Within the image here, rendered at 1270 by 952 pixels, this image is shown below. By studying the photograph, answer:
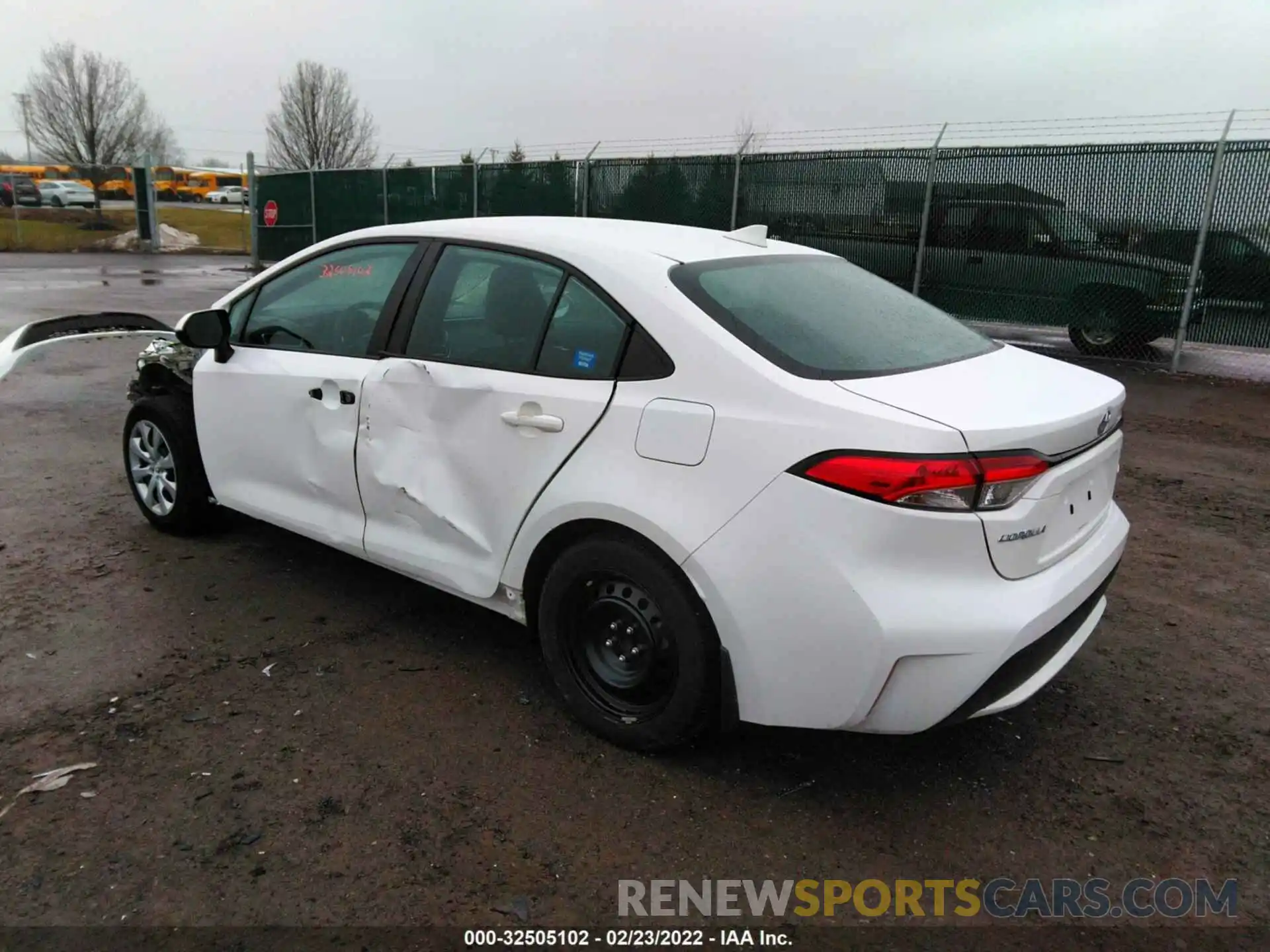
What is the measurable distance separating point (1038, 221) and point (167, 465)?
9975 mm

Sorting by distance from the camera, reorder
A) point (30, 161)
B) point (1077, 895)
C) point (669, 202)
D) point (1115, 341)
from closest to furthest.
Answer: point (1077, 895) < point (1115, 341) < point (669, 202) < point (30, 161)

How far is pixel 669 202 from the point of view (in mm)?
14242

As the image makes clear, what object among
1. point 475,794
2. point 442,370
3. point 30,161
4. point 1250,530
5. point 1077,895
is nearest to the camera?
point 1077,895

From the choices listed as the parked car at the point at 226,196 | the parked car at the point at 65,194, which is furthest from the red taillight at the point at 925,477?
the parked car at the point at 226,196

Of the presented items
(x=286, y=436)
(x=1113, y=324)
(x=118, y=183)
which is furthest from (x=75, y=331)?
(x=118, y=183)

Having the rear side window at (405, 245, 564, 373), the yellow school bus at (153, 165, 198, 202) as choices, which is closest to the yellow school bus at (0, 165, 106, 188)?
the yellow school bus at (153, 165, 198, 202)

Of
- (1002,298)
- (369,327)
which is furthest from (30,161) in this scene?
(369,327)

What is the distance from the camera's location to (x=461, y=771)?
2.89 meters

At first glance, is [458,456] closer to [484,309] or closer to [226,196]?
[484,309]

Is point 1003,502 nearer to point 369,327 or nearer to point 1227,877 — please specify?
point 1227,877

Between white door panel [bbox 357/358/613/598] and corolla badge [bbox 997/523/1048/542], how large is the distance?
1195 mm

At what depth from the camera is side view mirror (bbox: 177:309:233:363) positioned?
4066 millimetres

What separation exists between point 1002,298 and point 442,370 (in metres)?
9.85

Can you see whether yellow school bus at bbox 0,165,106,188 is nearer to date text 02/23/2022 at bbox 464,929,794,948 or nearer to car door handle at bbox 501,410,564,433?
car door handle at bbox 501,410,564,433
